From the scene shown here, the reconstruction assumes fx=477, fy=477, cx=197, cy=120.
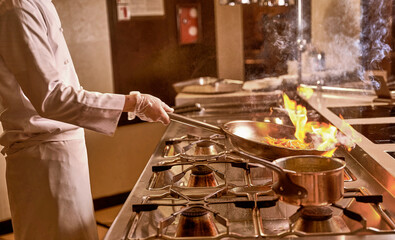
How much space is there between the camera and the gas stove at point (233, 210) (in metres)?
1.13

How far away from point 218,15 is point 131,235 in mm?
3545

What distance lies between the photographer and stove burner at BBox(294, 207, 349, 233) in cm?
113

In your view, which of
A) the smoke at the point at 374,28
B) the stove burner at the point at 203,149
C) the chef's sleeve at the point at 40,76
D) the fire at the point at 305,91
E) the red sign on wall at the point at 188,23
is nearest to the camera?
the chef's sleeve at the point at 40,76

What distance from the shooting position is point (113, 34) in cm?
395

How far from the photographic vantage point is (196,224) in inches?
46.6

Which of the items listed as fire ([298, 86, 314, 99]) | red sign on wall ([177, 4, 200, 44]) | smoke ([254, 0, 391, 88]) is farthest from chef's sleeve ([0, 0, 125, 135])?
red sign on wall ([177, 4, 200, 44])

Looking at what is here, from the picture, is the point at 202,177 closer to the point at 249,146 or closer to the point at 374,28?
the point at 249,146

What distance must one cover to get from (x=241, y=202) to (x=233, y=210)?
0.06 meters

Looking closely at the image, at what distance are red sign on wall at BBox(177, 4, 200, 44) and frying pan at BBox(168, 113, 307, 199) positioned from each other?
2643 millimetres

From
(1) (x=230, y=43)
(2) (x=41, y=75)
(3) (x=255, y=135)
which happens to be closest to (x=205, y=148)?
(3) (x=255, y=135)

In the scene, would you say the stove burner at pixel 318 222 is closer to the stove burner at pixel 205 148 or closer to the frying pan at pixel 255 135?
the frying pan at pixel 255 135

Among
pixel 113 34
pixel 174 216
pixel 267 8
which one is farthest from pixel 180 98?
pixel 174 216

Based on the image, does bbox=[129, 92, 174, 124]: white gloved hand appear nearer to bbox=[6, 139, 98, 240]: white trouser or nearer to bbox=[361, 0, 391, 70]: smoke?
bbox=[6, 139, 98, 240]: white trouser

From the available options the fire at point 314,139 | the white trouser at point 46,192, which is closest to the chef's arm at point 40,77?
the white trouser at point 46,192
